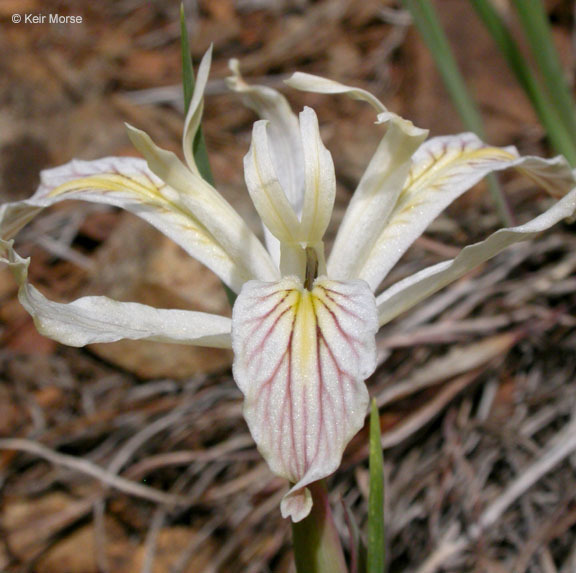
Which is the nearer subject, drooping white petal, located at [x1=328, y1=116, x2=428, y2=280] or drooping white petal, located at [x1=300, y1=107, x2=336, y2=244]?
drooping white petal, located at [x1=300, y1=107, x2=336, y2=244]

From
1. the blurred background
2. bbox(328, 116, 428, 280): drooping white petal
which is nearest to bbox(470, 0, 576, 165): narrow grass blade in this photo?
the blurred background

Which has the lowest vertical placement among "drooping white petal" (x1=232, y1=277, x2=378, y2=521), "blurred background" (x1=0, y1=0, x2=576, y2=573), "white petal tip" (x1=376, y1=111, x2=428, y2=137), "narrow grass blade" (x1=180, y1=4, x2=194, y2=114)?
"blurred background" (x1=0, y1=0, x2=576, y2=573)

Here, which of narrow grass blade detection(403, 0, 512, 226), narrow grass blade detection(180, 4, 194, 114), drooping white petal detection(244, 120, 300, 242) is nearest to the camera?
drooping white petal detection(244, 120, 300, 242)

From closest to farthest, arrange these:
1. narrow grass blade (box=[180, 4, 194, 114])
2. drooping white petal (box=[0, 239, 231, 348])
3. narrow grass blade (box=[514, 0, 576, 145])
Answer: drooping white petal (box=[0, 239, 231, 348]) → narrow grass blade (box=[180, 4, 194, 114]) → narrow grass blade (box=[514, 0, 576, 145])

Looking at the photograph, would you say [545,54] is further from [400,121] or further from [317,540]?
[317,540]

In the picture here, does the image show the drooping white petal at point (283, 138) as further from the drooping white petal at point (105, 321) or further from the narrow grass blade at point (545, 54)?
the narrow grass blade at point (545, 54)

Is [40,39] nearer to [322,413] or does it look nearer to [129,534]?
[129,534]

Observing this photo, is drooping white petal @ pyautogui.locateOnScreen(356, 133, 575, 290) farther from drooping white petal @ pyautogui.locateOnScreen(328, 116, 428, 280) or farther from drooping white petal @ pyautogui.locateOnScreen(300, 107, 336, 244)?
drooping white petal @ pyautogui.locateOnScreen(300, 107, 336, 244)

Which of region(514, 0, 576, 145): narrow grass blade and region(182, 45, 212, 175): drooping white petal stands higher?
region(182, 45, 212, 175): drooping white petal
